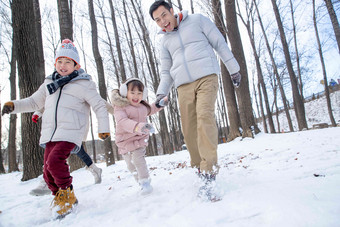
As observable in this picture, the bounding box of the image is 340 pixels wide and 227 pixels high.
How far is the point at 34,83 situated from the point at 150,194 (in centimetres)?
435

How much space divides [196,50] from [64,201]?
2.05 m

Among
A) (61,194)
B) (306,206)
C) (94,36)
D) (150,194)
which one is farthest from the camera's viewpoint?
(94,36)

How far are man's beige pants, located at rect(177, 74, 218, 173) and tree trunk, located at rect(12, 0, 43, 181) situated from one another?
4.13 metres

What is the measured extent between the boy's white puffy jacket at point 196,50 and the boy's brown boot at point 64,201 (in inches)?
64.3

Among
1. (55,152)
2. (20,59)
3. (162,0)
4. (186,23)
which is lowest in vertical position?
(55,152)

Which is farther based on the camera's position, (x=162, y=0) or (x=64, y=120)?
(x=162, y=0)

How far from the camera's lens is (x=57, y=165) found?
6.89ft

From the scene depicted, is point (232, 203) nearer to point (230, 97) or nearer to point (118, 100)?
point (118, 100)

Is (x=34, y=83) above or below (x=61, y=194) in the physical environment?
above

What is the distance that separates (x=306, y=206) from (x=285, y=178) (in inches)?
33.3

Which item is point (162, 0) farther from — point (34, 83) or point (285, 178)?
point (34, 83)

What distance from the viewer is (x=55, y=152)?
212 cm

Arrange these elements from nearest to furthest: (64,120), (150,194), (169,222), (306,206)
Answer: (306,206) → (169,222) → (64,120) → (150,194)

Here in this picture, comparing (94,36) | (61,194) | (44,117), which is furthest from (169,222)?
(94,36)
